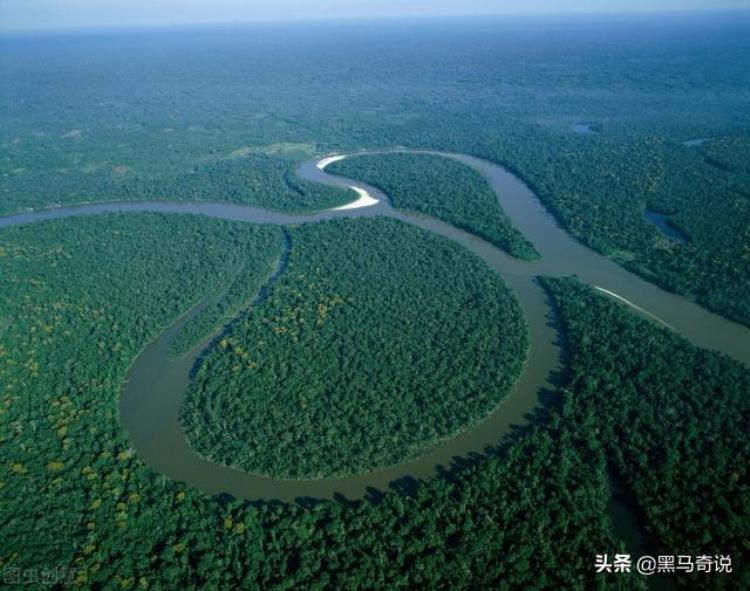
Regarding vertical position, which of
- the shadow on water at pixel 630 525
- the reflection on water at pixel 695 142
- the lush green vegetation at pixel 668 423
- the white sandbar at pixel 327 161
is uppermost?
A: the reflection on water at pixel 695 142

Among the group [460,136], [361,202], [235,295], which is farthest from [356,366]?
[460,136]

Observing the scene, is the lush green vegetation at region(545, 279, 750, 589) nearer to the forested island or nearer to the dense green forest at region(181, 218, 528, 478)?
the forested island

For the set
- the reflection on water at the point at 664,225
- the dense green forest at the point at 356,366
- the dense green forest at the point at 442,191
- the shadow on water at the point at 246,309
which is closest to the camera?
the dense green forest at the point at 356,366

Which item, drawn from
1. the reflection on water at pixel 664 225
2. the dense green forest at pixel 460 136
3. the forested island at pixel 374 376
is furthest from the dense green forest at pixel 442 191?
the reflection on water at pixel 664 225

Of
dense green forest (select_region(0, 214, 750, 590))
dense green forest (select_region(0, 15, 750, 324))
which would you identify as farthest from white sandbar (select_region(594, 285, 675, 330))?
dense green forest (select_region(0, 15, 750, 324))

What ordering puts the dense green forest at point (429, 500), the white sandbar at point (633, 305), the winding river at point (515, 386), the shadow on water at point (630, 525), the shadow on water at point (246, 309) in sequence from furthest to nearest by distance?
1. the white sandbar at point (633, 305)
2. the shadow on water at point (246, 309)
3. the winding river at point (515, 386)
4. the dense green forest at point (429, 500)
5. the shadow on water at point (630, 525)

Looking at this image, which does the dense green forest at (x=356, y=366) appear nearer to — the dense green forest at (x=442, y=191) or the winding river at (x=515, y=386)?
the winding river at (x=515, y=386)

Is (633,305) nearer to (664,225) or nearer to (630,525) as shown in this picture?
(664,225)
